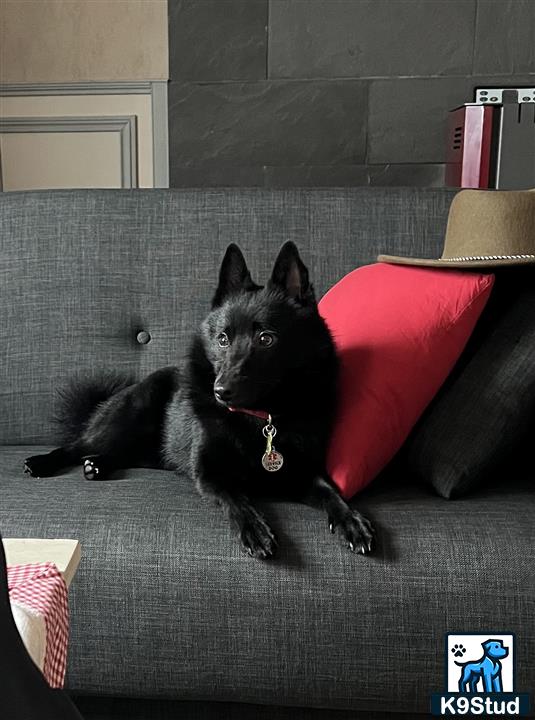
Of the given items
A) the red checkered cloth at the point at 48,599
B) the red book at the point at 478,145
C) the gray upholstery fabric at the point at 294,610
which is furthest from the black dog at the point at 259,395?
the red book at the point at 478,145

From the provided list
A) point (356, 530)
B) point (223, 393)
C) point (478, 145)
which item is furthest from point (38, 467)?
point (478, 145)

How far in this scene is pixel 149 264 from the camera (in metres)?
1.81

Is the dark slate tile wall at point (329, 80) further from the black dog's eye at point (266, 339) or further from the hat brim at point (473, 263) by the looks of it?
the black dog's eye at point (266, 339)

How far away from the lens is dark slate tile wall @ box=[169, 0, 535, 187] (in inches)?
117

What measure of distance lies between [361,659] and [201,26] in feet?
8.60

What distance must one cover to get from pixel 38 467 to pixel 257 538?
0.54 metres

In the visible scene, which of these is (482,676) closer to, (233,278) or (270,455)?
(270,455)

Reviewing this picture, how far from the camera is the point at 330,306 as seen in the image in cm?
161

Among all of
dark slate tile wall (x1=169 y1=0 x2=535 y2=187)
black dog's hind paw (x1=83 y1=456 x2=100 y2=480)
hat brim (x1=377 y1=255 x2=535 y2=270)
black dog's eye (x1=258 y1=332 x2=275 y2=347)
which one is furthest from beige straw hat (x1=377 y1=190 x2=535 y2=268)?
dark slate tile wall (x1=169 y1=0 x2=535 y2=187)

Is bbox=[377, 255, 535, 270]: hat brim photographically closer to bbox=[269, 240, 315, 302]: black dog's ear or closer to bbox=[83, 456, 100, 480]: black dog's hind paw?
bbox=[269, 240, 315, 302]: black dog's ear

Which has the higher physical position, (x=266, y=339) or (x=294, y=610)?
(x=266, y=339)

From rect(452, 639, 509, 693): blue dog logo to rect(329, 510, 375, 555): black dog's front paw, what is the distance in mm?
195

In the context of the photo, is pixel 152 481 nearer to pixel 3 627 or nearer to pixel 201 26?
pixel 3 627

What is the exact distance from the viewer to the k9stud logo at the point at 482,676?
1.14 metres
